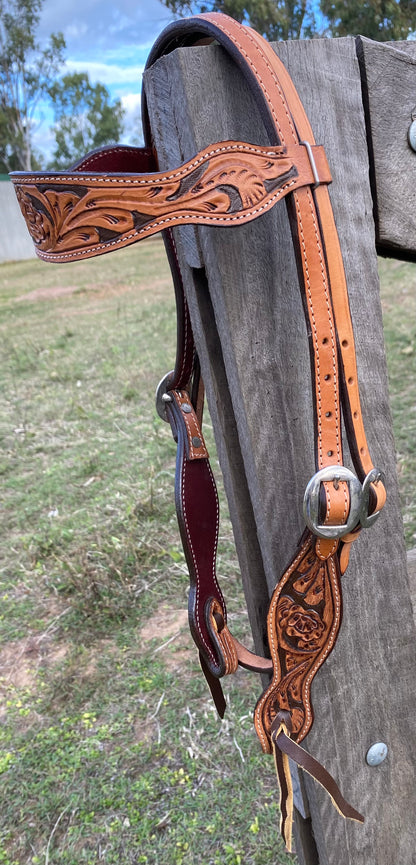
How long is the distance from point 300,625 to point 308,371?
0.35 m

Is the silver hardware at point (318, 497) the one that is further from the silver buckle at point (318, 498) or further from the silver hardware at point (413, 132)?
the silver hardware at point (413, 132)

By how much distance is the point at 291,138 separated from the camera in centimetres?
74

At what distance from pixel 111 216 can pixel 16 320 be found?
10.2 metres

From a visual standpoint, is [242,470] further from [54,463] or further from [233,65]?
[54,463]

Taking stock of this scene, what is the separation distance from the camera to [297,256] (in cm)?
75

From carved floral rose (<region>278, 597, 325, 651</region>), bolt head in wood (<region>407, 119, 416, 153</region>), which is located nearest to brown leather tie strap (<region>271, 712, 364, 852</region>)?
carved floral rose (<region>278, 597, 325, 651</region>)

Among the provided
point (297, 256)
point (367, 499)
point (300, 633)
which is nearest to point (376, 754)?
point (300, 633)

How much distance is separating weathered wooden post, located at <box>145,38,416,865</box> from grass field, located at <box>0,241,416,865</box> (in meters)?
0.95

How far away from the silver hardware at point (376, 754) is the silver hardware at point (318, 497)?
0.48m

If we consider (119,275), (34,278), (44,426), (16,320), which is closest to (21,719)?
(44,426)

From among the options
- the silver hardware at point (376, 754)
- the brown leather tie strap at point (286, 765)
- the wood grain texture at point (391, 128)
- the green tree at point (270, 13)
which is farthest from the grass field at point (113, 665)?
the green tree at point (270, 13)

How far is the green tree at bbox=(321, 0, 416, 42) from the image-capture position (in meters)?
16.0

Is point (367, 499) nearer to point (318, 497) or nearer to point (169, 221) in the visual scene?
point (318, 497)

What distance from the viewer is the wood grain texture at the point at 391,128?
0.84 metres
